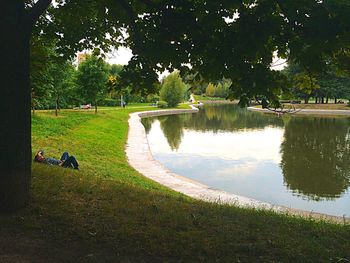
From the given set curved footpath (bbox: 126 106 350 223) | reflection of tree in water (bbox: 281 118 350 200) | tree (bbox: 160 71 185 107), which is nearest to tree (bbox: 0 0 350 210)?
curved footpath (bbox: 126 106 350 223)

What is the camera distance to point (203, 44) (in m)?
5.58

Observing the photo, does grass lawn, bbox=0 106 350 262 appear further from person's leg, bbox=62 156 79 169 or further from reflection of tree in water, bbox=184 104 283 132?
reflection of tree in water, bbox=184 104 283 132

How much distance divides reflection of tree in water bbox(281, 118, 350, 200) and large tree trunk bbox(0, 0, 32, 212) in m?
10.9

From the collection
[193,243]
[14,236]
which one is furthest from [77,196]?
[193,243]

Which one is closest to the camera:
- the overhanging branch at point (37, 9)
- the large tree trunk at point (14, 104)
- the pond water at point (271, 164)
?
the large tree trunk at point (14, 104)

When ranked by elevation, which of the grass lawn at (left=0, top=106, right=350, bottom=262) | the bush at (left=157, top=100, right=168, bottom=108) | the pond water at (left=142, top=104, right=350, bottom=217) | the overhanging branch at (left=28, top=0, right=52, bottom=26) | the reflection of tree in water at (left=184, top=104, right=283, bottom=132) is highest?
the overhanging branch at (left=28, top=0, right=52, bottom=26)

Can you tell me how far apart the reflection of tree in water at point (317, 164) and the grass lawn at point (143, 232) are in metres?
8.33

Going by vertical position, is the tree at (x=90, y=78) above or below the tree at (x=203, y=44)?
above

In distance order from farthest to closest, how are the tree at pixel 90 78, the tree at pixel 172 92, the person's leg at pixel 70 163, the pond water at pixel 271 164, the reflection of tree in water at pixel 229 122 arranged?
the tree at pixel 172 92 → the reflection of tree in water at pixel 229 122 → the tree at pixel 90 78 → the pond water at pixel 271 164 → the person's leg at pixel 70 163

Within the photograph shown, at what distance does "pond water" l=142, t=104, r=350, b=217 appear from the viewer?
539 inches

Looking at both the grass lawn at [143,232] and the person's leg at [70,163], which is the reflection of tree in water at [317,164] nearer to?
the grass lawn at [143,232]

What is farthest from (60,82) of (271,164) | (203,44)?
(203,44)

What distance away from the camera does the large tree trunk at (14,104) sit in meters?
5.43

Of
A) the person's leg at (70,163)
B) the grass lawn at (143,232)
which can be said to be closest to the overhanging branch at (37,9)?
the grass lawn at (143,232)
